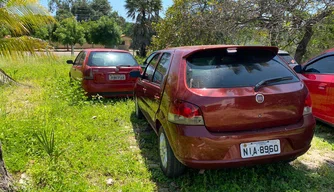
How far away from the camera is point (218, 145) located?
2414 millimetres

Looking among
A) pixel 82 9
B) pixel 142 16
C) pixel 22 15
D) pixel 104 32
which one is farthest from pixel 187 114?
pixel 82 9

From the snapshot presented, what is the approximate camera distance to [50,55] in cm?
644

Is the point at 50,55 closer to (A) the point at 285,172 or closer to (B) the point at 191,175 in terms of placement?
(B) the point at 191,175

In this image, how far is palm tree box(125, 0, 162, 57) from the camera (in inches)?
1136

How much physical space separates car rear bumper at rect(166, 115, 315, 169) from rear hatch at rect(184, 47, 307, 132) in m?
0.07

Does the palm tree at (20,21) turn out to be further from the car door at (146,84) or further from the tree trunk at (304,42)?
the tree trunk at (304,42)

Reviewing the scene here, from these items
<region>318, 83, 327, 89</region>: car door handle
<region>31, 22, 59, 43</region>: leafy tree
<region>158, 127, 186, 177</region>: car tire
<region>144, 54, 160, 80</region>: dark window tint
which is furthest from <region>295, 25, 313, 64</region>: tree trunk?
<region>31, 22, 59, 43</region>: leafy tree

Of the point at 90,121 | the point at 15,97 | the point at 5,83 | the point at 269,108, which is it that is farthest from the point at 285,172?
the point at 5,83

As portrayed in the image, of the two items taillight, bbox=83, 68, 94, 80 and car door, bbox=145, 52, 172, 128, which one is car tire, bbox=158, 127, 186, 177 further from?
taillight, bbox=83, 68, 94, 80

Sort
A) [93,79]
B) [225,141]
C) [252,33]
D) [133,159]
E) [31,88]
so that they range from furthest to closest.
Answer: [252,33], [31,88], [93,79], [133,159], [225,141]

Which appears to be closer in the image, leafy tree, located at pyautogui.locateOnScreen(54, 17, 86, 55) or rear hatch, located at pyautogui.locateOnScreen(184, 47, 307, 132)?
rear hatch, located at pyautogui.locateOnScreen(184, 47, 307, 132)

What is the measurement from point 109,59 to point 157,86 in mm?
3743

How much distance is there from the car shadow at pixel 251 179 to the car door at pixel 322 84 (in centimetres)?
121

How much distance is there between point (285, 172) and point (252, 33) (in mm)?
8253
